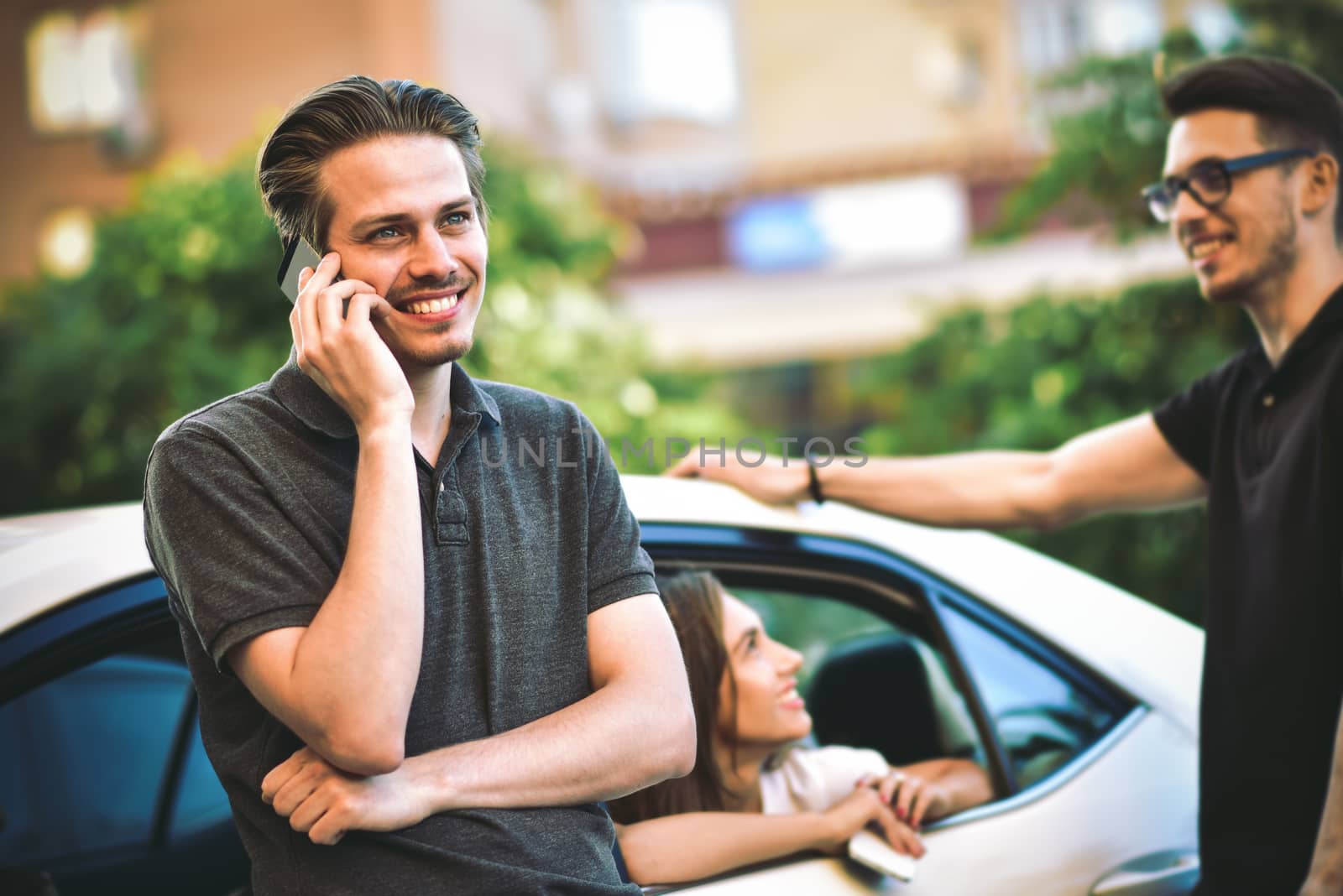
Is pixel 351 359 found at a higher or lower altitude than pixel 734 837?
higher

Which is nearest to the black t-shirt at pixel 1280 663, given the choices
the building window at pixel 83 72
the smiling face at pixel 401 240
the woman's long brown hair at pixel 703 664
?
the woman's long brown hair at pixel 703 664

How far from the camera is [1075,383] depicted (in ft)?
16.1

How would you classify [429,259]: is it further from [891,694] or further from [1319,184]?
[1319,184]

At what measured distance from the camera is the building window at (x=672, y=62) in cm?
1518

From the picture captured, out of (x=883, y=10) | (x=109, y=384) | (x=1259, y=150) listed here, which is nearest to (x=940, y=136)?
(x=883, y=10)

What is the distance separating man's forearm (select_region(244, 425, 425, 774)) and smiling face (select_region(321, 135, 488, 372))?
0.90ft

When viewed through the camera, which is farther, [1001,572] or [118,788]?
[118,788]

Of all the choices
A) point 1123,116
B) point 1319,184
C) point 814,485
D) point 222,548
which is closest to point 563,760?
point 222,548

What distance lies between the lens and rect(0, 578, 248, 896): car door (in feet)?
8.11

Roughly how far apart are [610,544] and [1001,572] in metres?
0.89

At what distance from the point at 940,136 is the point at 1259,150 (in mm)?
13775

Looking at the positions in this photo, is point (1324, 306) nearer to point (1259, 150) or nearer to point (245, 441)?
point (1259, 150)

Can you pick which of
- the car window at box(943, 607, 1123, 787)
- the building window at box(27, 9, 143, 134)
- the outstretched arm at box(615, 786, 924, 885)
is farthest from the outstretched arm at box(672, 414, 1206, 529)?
the building window at box(27, 9, 143, 134)

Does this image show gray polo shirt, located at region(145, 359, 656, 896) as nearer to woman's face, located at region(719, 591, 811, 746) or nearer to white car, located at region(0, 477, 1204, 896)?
white car, located at region(0, 477, 1204, 896)
